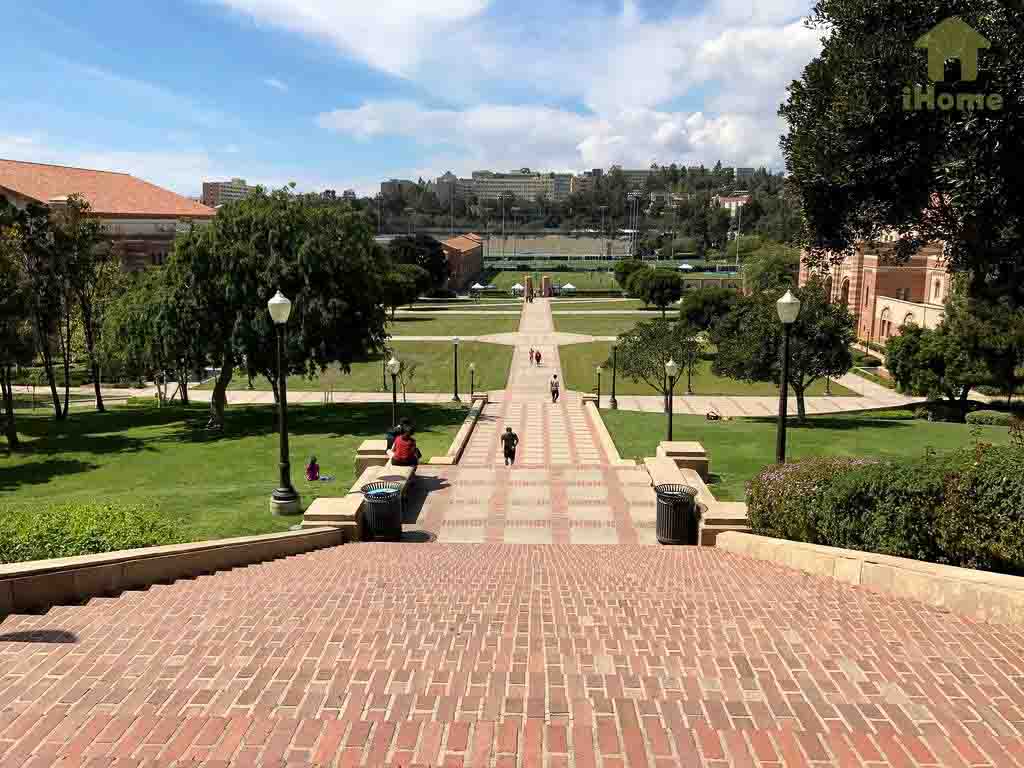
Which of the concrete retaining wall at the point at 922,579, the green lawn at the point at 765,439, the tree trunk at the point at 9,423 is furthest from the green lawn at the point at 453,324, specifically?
the concrete retaining wall at the point at 922,579

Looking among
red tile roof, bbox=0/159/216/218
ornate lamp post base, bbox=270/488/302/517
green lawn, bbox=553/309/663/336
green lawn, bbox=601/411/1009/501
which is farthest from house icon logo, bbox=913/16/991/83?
red tile roof, bbox=0/159/216/218

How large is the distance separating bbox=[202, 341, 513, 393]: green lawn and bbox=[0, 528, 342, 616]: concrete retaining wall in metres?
31.0

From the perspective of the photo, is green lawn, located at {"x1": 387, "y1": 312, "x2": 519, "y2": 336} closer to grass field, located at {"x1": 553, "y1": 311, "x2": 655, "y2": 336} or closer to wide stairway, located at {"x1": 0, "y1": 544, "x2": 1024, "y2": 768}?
grass field, located at {"x1": 553, "y1": 311, "x2": 655, "y2": 336}

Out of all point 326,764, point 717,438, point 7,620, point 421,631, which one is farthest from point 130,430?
point 326,764

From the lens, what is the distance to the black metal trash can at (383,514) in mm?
13258

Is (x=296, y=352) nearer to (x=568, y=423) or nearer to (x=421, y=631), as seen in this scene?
(x=568, y=423)

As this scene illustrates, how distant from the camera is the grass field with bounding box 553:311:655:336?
71188mm

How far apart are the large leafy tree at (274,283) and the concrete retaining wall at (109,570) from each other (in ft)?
57.4

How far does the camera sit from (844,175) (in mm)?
14266

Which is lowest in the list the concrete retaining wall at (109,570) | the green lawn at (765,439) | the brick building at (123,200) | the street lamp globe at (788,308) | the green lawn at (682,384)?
the green lawn at (682,384)

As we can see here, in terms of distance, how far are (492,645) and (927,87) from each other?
11.8m

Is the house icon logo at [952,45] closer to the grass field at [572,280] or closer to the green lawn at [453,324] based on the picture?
the green lawn at [453,324]

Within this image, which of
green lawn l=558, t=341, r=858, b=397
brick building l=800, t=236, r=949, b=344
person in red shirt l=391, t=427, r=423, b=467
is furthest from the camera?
brick building l=800, t=236, r=949, b=344

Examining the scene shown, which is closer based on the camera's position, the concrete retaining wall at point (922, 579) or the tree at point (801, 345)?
the concrete retaining wall at point (922, 579)
